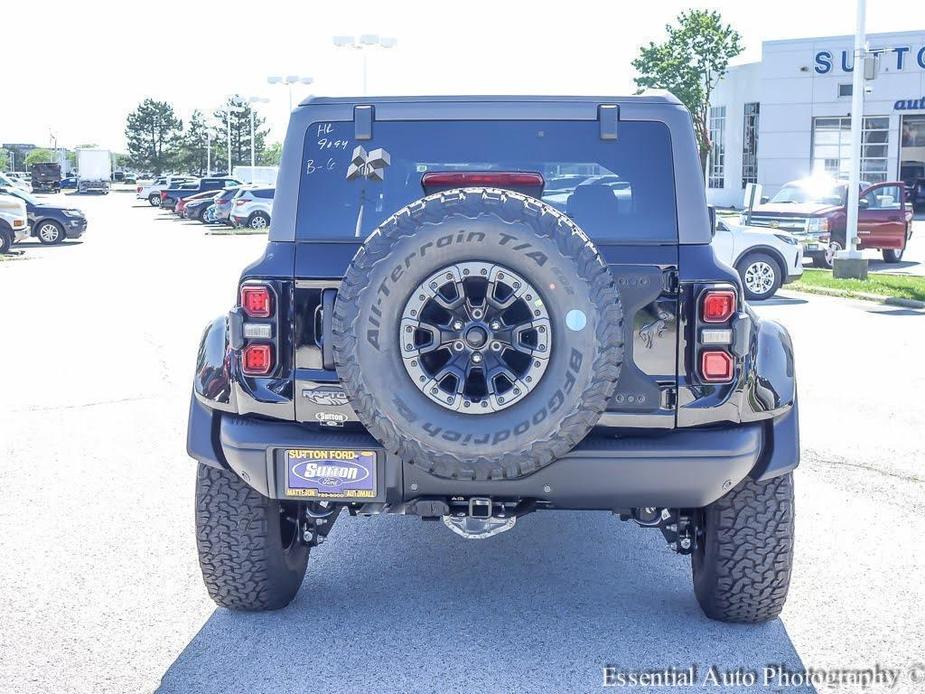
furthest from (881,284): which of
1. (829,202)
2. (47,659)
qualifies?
(47,659)

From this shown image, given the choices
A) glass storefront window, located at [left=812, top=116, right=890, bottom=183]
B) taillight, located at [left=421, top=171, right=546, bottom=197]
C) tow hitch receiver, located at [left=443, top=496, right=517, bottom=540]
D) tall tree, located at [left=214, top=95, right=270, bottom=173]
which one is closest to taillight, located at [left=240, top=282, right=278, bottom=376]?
taillight, located at [left=421, top=171, right=546, bottom=197]

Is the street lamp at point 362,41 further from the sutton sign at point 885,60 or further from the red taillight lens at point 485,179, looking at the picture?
the red taillight lens at point 485,179

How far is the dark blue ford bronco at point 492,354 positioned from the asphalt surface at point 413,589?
0.28 meters

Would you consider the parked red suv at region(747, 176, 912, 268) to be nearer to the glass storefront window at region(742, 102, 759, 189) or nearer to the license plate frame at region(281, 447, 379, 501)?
the license plate frame at region(281, 447, 379, 501)

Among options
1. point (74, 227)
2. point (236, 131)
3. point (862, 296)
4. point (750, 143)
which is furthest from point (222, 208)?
point (236, 131)

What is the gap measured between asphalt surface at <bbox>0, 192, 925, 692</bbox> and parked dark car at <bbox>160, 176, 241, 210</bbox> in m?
48.5

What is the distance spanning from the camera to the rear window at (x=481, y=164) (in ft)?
14.2

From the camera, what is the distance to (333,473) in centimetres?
398

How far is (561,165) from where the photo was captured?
4.42 metres

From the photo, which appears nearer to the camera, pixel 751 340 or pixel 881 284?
pixel 751 340

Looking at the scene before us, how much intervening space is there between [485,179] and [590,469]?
1.10 metres

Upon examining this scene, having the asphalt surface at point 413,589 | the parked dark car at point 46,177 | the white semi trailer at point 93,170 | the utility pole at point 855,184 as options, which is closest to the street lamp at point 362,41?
the utility pole at point 855,184

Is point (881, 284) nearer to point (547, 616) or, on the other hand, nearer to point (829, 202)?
point (829, 202)

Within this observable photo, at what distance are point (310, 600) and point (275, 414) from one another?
1041 millimetres
